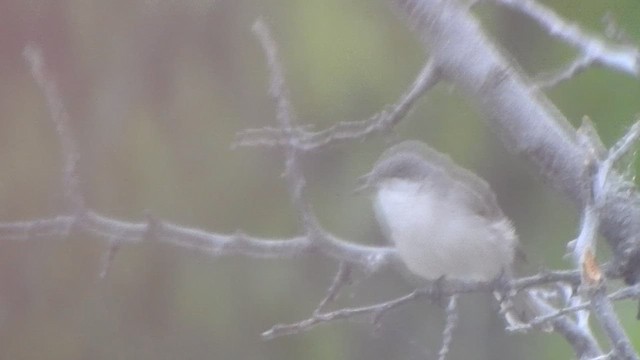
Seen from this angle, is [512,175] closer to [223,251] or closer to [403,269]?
[403,269]

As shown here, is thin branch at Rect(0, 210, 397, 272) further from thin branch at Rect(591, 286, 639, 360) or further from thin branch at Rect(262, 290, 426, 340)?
thin branch at Rect(591, 286, 639, 360)

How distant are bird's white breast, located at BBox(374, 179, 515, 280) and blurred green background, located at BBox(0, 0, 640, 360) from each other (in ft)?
0.57

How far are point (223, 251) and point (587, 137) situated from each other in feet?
1.13

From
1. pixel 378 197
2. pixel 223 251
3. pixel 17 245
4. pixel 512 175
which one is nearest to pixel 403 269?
pixel 378 197

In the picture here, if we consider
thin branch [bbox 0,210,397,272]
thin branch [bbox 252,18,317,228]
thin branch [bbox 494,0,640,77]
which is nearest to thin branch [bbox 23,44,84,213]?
thin branch [bbox 0,210,397,272]

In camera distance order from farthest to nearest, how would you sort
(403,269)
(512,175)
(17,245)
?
(512,175), (17,245), (403,269)

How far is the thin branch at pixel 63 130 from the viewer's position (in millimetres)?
686

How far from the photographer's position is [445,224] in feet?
2.37

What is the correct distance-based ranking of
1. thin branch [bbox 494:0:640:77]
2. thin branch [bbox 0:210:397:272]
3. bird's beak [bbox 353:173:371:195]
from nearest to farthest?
thin branch [bbox 494:0:640:77] < thin branch [bbox 0:210:397:272] < bird's beak [bbox 353:173:371:195]

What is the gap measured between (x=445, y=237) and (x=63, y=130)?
34cm

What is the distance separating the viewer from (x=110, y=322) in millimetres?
964

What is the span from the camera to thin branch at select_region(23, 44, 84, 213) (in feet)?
2.25

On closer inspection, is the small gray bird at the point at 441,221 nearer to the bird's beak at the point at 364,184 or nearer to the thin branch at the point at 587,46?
the bird's beak at the point at 364,184

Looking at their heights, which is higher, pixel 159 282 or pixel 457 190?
pixel 457 190
